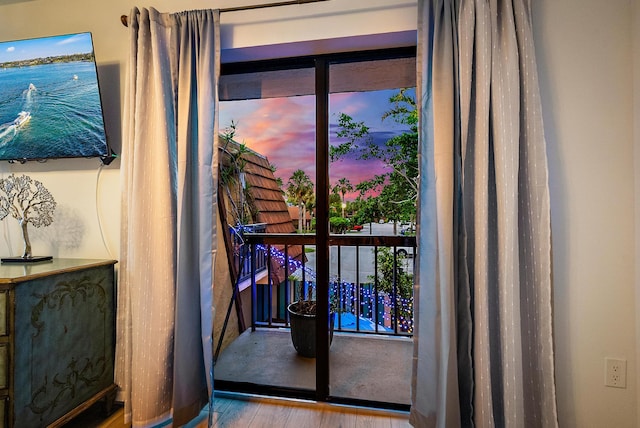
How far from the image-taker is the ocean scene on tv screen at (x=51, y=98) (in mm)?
1534

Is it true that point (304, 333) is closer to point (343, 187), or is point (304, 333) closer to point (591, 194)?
point (343, 187)

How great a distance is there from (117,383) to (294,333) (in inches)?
45.5

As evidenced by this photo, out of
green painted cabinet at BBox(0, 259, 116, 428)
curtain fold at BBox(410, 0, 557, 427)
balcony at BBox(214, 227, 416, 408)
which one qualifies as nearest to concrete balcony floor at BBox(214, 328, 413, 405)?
balcony at BBox(214, 227, 416, 408)

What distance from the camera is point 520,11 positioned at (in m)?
Answer: 1.22

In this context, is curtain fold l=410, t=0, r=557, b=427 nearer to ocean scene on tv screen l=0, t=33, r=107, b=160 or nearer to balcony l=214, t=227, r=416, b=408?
balcony l=214, t=227, r=416, b=408

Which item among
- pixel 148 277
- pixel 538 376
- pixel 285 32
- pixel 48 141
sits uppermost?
pixel 285 32

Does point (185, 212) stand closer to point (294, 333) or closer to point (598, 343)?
point (294, 333)

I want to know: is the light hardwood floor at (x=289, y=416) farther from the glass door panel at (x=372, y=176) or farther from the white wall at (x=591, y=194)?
the white wall at (x=591, y=194)

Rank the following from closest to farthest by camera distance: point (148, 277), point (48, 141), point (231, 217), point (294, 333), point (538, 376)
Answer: point (538, 376), point (148, 277), point (48, 141), point (294, 333), point (231, 217)

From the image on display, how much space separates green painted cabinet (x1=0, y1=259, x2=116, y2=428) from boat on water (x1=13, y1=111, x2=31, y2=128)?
0.82 m

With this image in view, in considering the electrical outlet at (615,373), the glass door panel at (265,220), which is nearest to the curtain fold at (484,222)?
the electrical outlet at (615,373)

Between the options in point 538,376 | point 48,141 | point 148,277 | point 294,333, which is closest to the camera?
point 538,376

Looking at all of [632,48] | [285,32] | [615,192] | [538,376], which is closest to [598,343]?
[538,376]

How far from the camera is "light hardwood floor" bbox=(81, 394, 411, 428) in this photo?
1486mm
